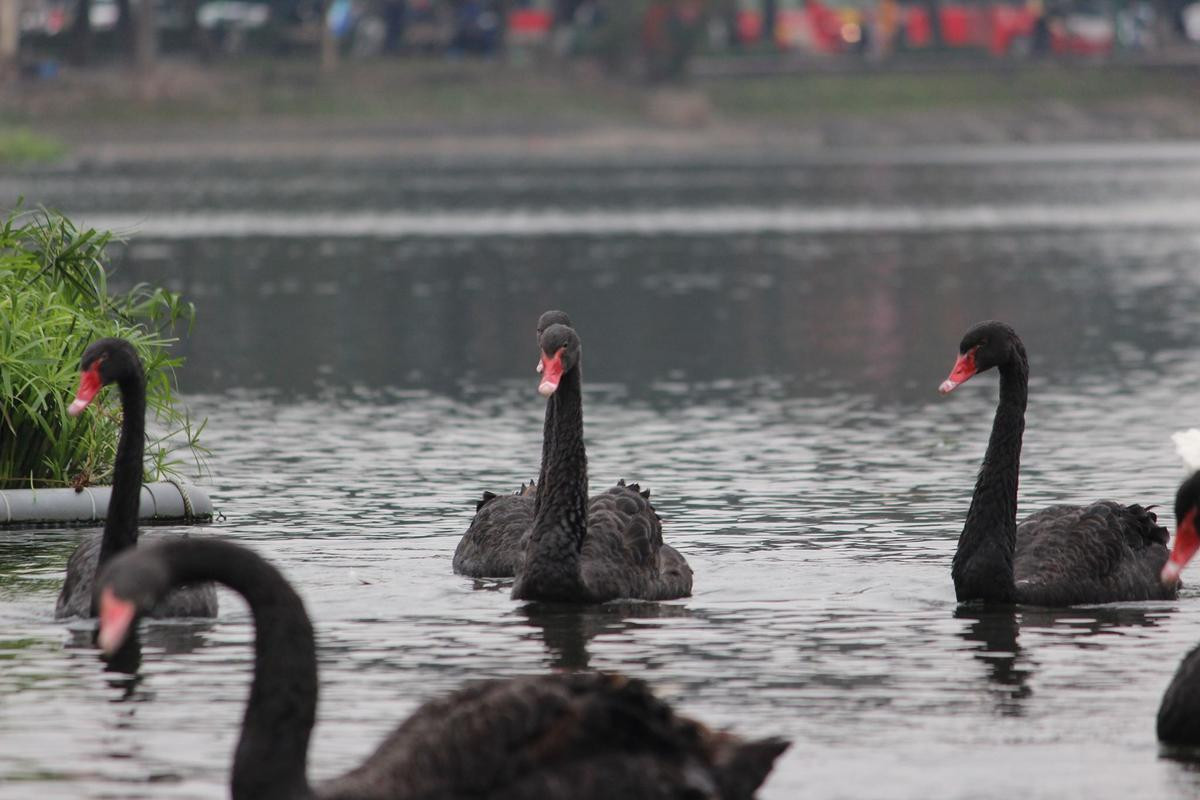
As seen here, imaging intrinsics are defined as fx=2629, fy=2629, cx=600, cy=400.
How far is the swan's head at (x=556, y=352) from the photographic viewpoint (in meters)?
10.8

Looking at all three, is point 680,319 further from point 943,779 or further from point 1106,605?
point 943,779

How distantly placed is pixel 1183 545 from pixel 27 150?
56427 mm

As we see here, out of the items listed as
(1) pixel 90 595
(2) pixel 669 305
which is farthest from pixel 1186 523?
(2) pixel 669 305

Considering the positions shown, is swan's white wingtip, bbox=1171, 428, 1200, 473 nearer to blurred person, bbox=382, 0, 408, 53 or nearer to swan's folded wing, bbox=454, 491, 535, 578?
swan's folded wing, bbox=454, 491, 535, 578

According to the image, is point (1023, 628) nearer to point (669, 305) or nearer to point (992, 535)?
point (992, 535)

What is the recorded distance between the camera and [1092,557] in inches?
428

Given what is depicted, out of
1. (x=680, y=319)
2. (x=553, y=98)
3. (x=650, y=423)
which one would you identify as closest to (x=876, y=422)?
(x=650, y=423)

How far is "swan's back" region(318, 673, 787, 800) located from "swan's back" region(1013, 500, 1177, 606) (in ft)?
14.3

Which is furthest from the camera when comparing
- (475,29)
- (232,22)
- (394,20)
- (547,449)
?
(394,20)

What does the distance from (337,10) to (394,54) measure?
888cm

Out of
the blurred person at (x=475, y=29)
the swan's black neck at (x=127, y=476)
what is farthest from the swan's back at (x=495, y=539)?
the blurred person at (x=475, y=29)

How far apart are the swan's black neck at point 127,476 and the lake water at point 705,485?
17.2 inches

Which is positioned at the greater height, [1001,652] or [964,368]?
[964,368]

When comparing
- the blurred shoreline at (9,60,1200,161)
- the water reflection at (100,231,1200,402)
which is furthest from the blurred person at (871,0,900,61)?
the water reflection at (100,231,1200,402)
